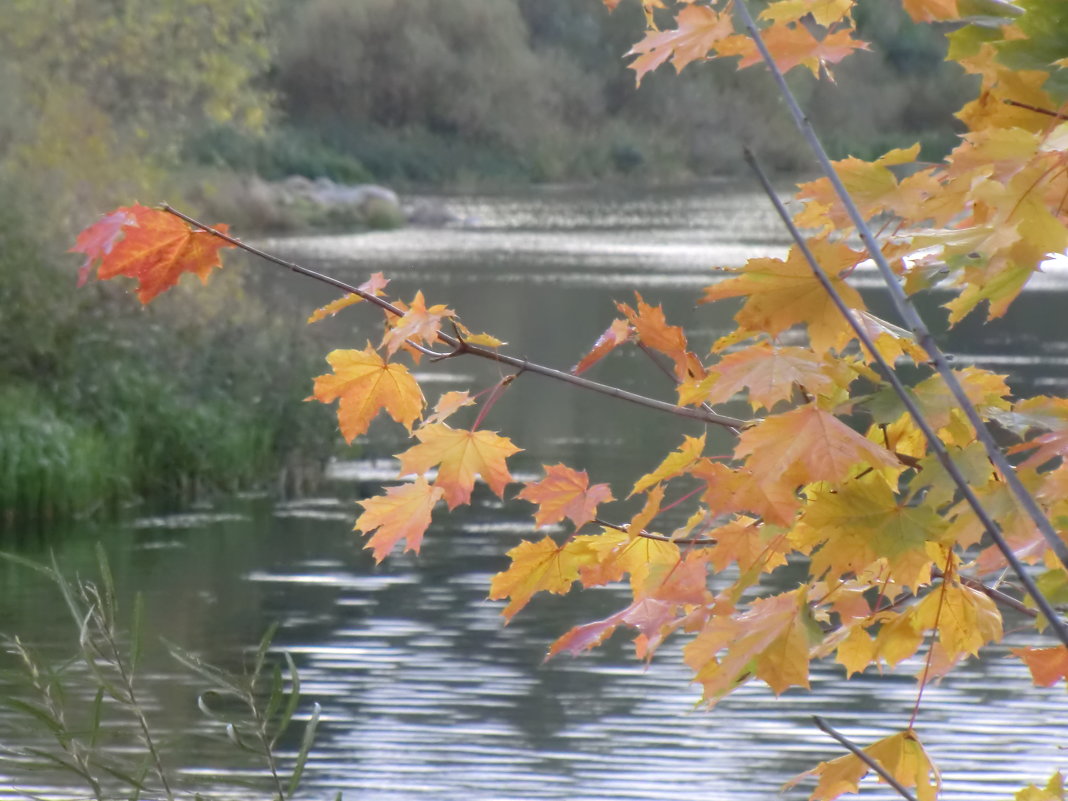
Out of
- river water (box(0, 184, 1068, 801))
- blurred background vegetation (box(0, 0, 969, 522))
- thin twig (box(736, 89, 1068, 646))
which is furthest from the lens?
blurred background vegetation (box(0, 0, 969, 522))

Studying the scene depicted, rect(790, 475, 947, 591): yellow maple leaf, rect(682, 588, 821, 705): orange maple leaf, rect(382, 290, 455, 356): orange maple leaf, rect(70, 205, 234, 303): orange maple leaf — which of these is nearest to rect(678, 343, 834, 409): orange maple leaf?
rect(790, 475, 947, 591): yellow maple leaf

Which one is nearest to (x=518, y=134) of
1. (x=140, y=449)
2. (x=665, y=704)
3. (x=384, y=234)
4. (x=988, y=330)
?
(x=384, y=234)

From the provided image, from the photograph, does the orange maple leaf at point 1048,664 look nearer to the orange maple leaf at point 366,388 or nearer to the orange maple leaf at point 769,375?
the orange maple leaf at point 769,375

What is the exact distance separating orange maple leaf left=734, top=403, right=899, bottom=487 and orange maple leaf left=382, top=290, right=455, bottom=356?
516 mm

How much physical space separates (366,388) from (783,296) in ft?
2.81

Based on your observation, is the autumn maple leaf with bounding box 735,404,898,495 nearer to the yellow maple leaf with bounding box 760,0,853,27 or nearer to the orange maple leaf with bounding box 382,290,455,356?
the orange maple leaf with bounding box 382,290,455,356

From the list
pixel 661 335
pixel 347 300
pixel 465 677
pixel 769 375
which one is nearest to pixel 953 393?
pixel 769 375

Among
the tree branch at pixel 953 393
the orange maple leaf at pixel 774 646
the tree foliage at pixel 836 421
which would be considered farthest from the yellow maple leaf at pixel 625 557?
the tree branch at pixel 953 393

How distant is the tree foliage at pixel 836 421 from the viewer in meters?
1.99

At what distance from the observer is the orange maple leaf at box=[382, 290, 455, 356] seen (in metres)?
2.41

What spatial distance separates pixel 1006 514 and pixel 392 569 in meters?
9.61

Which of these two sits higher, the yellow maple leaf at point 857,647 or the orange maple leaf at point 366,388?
the orange maple leaf at point 366,388

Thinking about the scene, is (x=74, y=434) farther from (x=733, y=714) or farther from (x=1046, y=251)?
(x=1046, y=251)

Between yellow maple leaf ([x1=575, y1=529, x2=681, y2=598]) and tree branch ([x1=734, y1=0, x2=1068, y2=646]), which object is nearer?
tree branch ([x1=734, y1=0, x2=1068, y2=646])
